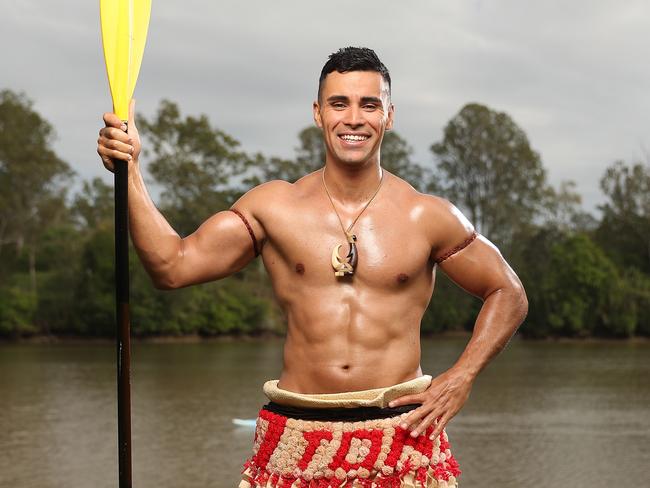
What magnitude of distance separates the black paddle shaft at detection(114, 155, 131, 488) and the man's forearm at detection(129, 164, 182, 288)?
0.04m

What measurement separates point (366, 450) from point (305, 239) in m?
0.86

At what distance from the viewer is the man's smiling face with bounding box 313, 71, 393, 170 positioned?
14.6ft

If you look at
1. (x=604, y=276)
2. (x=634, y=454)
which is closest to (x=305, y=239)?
(x=634, y=454)

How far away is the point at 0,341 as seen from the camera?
67062 millimetres

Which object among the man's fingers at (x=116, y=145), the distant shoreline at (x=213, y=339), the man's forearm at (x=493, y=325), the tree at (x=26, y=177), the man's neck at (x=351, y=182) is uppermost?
the tree at (x=26, y=177)

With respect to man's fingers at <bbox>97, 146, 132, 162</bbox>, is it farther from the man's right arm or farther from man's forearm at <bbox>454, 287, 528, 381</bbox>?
man's forearm at <bbox>454, 287, 528, 381</bbox>

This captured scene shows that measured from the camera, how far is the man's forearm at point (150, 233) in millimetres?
4312

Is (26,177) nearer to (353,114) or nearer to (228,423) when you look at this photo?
(228,423)

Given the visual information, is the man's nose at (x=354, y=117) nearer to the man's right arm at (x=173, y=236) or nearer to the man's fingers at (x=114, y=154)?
the man's right arm at (x=173, y=236)

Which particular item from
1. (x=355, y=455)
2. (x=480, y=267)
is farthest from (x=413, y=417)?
(x=480, y=267)

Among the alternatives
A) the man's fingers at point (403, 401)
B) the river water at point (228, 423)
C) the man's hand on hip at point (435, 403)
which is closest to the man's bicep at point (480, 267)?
the man's hand on hip at point (435, 403)

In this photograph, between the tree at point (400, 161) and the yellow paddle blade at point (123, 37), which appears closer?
the yellow paddle blade at point (123, 37)

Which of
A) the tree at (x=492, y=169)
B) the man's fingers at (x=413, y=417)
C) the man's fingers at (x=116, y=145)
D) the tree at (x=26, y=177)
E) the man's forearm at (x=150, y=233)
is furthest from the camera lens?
the tree at (x=492, y=169)

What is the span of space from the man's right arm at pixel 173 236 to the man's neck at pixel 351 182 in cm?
29
